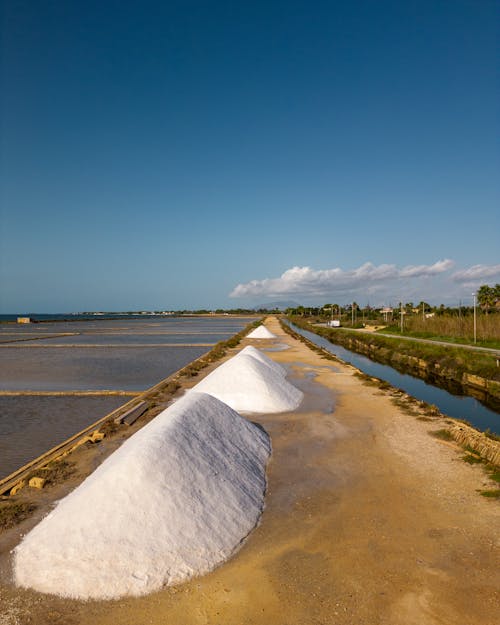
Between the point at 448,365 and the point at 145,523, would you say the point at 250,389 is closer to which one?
the point at 145,523

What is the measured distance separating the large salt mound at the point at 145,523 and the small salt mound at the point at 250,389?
165 inches

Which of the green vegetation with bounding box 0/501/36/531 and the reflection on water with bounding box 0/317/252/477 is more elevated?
the green vegetation with bounding box 0/501/36/531

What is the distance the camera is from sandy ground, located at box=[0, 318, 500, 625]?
10.1 feet

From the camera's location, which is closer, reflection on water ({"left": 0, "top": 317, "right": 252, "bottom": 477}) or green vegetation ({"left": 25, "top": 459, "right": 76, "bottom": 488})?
green vegetation ({"left": 25, "top": 459, "right": 76, "bottom": 488})

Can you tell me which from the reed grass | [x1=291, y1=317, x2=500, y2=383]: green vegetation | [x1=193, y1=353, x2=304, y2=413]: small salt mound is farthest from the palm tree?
[x1=193, y1=353, x2=304, y2=413]: small salt mound

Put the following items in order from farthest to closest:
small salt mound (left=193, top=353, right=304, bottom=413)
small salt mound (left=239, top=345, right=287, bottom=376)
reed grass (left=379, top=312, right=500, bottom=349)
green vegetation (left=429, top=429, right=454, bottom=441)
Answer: reed grass (left=379, top=312, right=500, bottom=349) < small salt mound (left=239, top=345, right=287, bottom=376) < small salt mound (left=193, top=353, right=304, bottom=413) < green vegetation (left=429, top=429, right=454, bottom=441)

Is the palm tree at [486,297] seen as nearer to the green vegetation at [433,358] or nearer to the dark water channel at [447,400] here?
the green vegetation at [433,358]

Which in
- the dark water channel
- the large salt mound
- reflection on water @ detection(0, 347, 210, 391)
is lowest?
the dark water channel

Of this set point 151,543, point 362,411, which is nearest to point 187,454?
point 151,543

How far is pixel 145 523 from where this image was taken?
3.70 m

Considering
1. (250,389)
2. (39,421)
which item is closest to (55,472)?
(39,421)

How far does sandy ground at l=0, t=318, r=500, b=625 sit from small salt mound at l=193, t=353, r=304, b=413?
278 cm

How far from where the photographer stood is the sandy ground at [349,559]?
3086mm

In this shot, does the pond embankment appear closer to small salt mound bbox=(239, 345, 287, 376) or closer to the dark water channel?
the dark water channel
